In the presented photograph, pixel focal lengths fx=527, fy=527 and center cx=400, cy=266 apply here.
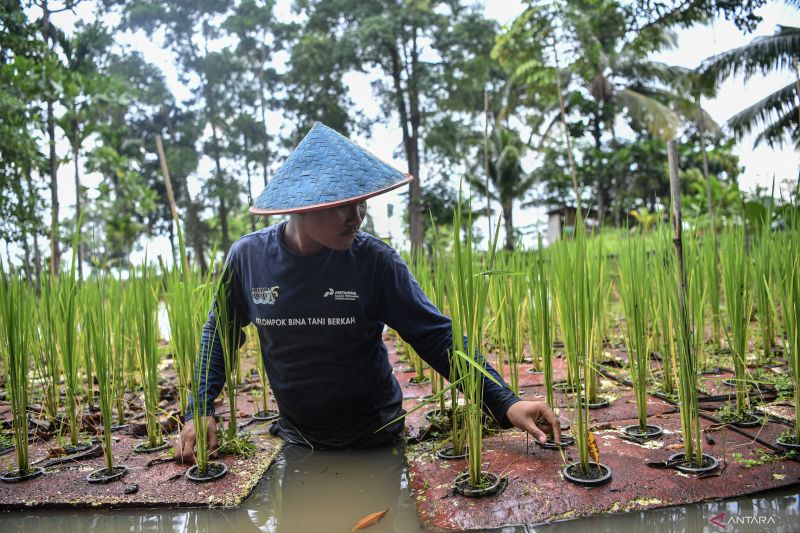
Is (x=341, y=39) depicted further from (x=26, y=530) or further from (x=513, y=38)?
(x=26, y=530)

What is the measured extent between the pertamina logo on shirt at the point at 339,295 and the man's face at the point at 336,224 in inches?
6.8

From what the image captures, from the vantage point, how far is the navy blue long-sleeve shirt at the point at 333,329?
62.7 inches

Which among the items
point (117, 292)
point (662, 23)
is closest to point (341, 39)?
point (662, 23)

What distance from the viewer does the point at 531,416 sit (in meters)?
1.36

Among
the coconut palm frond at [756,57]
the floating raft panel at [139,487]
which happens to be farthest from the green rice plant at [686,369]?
the coconut palm frond at [756,57]

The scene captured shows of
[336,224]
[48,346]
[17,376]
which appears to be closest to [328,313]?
[336,224]

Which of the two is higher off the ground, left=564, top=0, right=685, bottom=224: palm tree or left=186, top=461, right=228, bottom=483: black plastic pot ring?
left=564, top=0, right=685, bottom=224: palm tree

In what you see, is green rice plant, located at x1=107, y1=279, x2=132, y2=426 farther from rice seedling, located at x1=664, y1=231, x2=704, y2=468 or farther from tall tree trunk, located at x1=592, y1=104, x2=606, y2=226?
tall tree trunk, located at x1=592, y1=104, x2=606, y2=226

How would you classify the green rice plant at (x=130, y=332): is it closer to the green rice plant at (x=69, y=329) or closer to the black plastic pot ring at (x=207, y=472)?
the green rice plant at (x=69, y=329)

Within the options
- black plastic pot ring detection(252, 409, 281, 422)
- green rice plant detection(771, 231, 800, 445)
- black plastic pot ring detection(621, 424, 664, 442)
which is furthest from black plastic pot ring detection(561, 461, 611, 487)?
black plastic pot ring detection(252, 409, 281, 422)

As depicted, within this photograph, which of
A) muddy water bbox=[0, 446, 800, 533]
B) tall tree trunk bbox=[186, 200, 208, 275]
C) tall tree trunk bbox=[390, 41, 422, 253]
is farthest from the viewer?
tall tree trunk bbox=[186, 200, 208, 275]

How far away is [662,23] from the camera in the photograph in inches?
219

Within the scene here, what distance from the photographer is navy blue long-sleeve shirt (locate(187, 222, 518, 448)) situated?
5.22 feet

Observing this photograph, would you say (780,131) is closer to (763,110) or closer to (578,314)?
(763,110)
